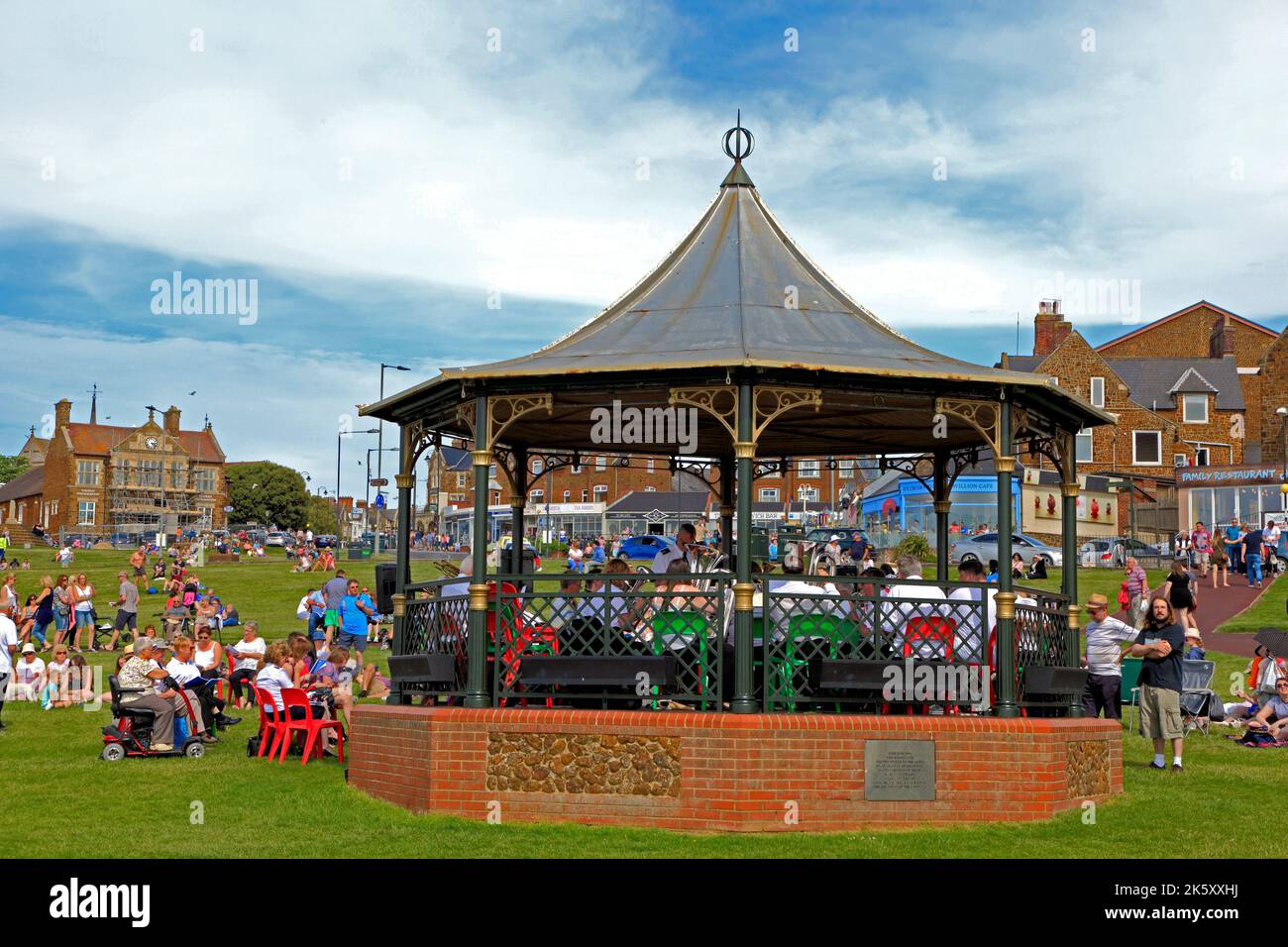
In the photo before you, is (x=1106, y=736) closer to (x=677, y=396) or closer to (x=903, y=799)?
(x=903, y=799)

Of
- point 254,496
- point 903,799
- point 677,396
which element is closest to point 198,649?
point 677,396

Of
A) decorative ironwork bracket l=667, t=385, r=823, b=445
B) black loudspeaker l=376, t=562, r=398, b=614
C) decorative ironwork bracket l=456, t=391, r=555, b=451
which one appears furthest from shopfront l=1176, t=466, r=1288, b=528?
decorative ironwork bracket l=456, t=391, r=555, b=451

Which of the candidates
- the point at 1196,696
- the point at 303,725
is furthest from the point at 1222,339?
the point at 303,725

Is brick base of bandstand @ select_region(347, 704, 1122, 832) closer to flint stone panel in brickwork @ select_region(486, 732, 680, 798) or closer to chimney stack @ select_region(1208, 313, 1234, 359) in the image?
flint stone panel in brickwork @ select_region(486, 732, 680, 798)

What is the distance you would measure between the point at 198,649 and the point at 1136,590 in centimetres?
1530

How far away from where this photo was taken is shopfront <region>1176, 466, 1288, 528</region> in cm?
5256

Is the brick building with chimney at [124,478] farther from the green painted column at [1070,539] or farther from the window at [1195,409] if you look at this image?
the green painted column at [1070,539]

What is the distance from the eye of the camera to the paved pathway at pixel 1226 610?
2733cm

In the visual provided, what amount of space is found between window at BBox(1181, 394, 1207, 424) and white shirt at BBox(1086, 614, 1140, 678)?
197 ft

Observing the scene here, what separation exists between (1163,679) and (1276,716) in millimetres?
3179

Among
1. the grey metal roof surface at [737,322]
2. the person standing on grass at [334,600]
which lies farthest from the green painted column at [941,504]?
the person standing on grass at [334,600]

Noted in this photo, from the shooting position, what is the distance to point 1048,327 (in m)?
76.9

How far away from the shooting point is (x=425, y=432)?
48.0 feet

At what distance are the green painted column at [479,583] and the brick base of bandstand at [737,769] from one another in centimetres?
30
